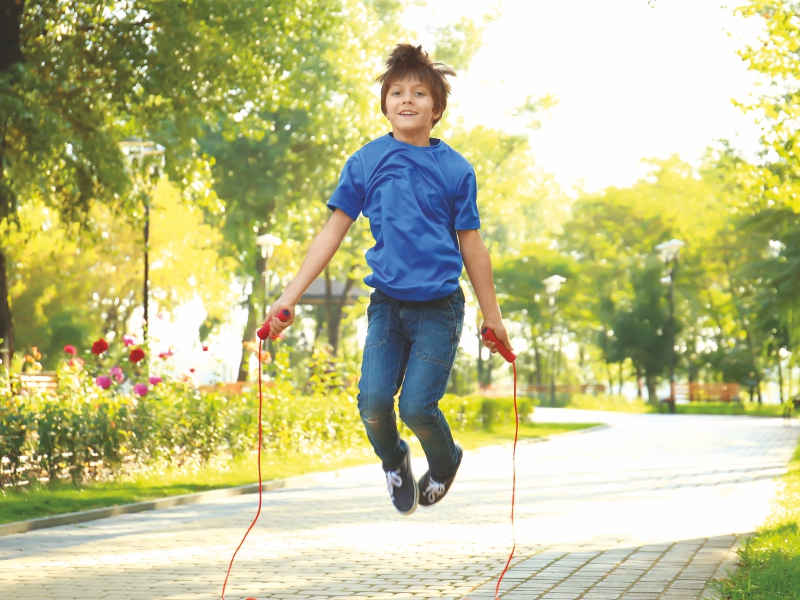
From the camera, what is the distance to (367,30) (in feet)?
132

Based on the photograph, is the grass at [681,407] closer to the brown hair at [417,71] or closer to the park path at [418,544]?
the park path at [418,544]

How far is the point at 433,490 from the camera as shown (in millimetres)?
5457

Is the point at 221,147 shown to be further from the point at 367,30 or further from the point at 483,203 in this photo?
the point at 483,203

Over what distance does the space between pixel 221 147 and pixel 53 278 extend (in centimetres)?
956

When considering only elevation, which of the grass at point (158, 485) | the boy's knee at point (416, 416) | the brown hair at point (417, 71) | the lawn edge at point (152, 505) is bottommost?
the lawn edge at point (152, 505)

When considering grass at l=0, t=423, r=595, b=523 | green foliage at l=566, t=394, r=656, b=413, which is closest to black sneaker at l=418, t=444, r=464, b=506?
grass at l=0, t=423, r=595, b=523


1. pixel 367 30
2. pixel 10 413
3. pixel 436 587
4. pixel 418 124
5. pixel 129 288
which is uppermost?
pixel 367 30

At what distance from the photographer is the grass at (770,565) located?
229 inches

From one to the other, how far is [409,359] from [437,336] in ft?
0.57

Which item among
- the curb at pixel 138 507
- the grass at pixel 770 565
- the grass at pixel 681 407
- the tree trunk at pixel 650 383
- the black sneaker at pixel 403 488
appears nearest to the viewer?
the black sneaker at pixel 403 488

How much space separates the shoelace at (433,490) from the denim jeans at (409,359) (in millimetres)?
449

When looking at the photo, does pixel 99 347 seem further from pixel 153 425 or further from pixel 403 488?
pixel 403 488

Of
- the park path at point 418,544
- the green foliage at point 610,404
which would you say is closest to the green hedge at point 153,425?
the park path at point 418,544

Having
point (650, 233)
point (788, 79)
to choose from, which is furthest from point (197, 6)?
point (650, 233)
